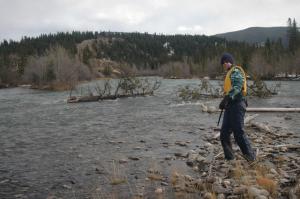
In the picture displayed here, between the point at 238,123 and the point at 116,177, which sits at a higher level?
the point at 238,123

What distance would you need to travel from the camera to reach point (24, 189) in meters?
9.23

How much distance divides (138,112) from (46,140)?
1115cm

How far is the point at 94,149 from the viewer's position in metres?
13.8

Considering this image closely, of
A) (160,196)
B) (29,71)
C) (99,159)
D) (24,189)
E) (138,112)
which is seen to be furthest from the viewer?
(29,71)

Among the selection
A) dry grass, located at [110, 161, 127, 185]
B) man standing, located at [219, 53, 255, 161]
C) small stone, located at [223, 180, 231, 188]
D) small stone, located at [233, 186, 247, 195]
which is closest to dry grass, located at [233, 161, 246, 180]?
small stone, located at [223, 180, 231, 188]

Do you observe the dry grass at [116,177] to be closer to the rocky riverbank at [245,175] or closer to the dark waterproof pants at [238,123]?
the rocky riverbank at [245,175]

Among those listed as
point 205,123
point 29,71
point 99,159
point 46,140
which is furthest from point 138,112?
point 29,71

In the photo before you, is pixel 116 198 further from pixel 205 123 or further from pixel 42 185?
pixel 205 123

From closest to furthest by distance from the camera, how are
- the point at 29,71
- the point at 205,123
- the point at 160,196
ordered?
1. the point at 160,196
2. the point at 205,123
3. the point at 29,71

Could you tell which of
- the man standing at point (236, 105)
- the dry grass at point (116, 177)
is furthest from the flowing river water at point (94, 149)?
the man standing at point (236, 105)

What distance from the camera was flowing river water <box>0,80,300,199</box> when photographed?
9.29 metres

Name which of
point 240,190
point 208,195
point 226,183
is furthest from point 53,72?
point 240,190

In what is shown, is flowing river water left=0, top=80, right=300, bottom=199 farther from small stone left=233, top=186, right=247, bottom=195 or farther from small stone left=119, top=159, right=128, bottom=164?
small stone left=233, top=186, right=247, bottom=195

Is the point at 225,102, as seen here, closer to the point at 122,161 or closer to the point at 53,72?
the point at 122,161
